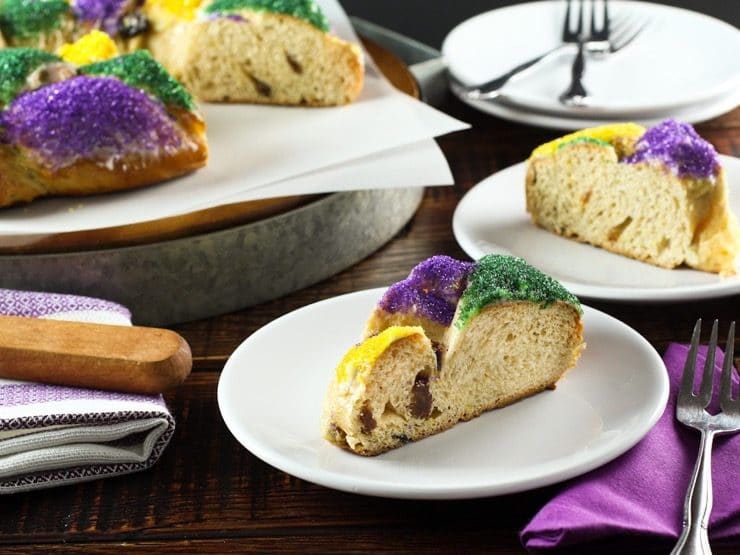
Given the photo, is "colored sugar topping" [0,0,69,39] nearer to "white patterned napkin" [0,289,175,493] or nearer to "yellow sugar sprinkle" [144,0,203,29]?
"yellow sugar sprinkle" [144,0,203,29]

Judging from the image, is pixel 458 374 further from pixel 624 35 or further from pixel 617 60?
pixel 624 35

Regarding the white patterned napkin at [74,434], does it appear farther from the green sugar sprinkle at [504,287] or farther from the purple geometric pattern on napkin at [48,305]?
the green sugar sprinkle at [504,287]

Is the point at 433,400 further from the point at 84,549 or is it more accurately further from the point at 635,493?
the point at 84,549

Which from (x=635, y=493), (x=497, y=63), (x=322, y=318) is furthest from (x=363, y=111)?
(x=635, y=493)

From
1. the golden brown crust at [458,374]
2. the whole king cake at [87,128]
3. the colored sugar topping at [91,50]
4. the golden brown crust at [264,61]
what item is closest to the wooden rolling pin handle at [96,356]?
the golden brown crust at [458,374]

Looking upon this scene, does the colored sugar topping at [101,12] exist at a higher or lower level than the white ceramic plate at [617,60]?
higher

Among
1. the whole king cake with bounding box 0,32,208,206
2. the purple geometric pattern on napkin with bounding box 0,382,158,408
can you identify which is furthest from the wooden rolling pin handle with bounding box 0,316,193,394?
the whole king cake with bounding box 0,32,208,206

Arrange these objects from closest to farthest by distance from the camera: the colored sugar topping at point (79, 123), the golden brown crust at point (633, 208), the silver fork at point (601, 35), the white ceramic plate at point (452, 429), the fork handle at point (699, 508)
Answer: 1. the fork handle at point (699, 508)
2. the white ceramic plate at point (452, 429)
3. the golden brown crust at point (633, 208)
4. the colored sugar topping at point (79, 123)
5. the silver fork at point (601, 35)
